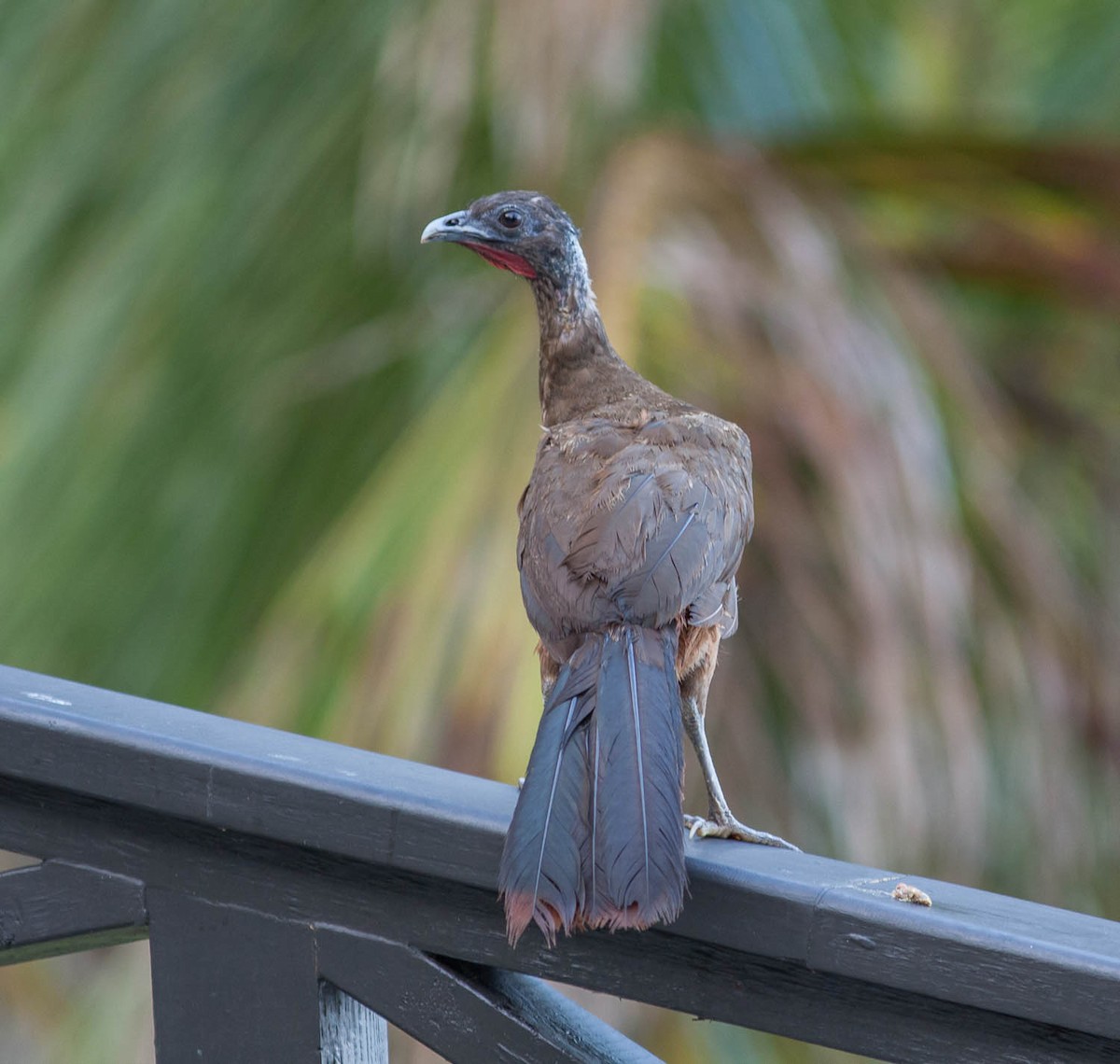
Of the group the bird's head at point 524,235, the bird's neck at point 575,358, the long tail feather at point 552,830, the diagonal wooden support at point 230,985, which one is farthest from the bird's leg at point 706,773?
the bird's head at point 524,235

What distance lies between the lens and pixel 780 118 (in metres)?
4.34

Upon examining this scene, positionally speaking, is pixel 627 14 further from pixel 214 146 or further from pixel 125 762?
pixel 125 762

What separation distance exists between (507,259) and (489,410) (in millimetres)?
297

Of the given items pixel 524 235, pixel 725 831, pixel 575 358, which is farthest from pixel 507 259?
pixel 725 831

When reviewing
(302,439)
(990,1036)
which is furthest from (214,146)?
(990,1036)

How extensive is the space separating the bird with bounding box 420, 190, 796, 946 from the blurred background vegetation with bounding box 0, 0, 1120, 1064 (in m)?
0.28

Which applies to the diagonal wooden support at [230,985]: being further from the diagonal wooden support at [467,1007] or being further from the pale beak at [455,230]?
the pale beak at [455,230]

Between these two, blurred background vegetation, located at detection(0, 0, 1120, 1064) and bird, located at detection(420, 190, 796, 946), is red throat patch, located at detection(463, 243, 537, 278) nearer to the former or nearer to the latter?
bird, located at detection(420, 190, 796, 946)

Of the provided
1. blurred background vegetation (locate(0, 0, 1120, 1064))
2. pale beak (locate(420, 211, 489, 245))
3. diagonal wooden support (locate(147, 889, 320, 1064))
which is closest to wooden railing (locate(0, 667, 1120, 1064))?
diagonal wooden support (locate(147, 889, 320, 1064))

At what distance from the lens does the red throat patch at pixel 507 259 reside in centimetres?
269

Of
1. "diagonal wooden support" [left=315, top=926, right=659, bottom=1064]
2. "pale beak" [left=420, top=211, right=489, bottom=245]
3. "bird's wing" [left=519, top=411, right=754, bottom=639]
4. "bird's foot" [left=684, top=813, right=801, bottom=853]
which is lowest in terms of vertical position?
"bird's foot" [left=684, top=813, right=801, bottom=853]

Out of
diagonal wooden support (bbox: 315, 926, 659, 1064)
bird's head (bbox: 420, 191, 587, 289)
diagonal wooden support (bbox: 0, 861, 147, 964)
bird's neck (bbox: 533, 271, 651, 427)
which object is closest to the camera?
diagonal wooden support (bbox: 315, 926, 659, 1064)

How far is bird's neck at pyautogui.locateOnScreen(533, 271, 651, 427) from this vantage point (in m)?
2.54

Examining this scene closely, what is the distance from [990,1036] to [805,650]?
6.22 ft
